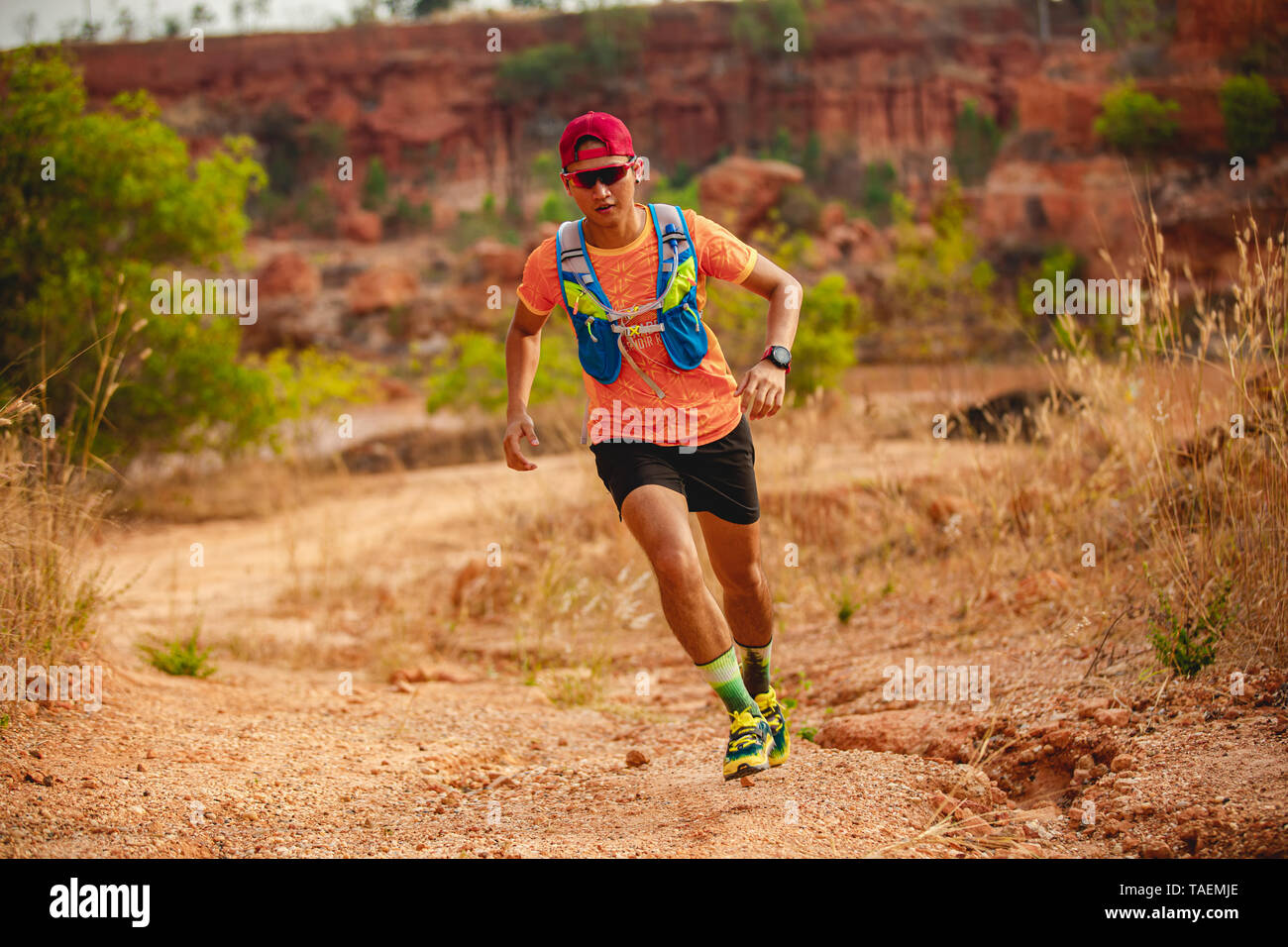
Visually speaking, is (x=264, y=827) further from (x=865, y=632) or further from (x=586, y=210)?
(x=865, y=632)

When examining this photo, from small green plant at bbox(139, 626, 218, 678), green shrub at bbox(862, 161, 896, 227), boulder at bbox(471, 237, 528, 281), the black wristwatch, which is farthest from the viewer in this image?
green shrub at bbox(862, 161, 896, 227)

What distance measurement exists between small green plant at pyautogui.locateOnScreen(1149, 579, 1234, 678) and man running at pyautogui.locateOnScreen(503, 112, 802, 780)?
148 cm

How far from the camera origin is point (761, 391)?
2.97m

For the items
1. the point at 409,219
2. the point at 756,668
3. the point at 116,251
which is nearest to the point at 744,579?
the point at 756,668

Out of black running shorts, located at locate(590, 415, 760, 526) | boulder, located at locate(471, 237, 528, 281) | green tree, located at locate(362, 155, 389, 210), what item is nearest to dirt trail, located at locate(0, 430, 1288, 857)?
black running shorts, located at locate(590, 415, 760, 526)

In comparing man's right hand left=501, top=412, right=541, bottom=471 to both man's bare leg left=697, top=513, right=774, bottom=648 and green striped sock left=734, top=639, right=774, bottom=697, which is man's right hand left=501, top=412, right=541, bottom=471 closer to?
man's bare leg left=697, top=513, right=774, bottom=648

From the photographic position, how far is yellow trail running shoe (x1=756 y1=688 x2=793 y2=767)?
3424 millimetres

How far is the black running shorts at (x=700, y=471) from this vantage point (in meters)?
3.21

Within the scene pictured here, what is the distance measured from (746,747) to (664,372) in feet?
3.83

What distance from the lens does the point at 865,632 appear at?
5527mm

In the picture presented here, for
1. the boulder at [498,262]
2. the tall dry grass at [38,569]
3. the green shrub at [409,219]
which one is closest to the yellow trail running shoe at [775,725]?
the tall dry grass at [38,569]

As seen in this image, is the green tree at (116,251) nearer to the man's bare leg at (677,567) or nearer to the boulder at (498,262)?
the man's bare leg at (677,567)
